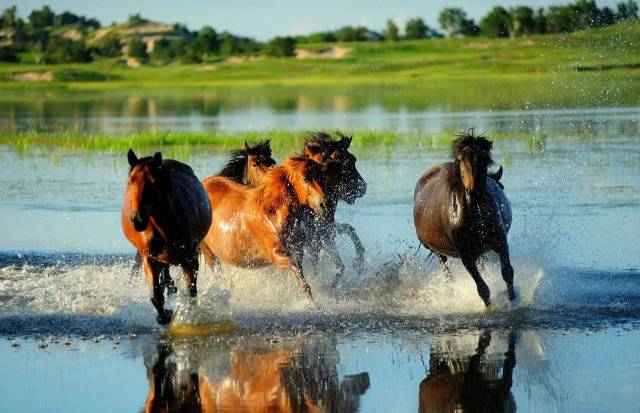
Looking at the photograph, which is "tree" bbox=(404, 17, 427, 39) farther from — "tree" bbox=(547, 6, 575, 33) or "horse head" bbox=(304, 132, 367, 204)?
"horse head" bbox=(304, 132, 367, 204)

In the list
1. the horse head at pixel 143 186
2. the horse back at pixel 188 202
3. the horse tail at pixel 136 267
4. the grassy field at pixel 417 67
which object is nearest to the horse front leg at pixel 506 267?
the horse back at pixel 188 202

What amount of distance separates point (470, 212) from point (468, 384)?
345cm

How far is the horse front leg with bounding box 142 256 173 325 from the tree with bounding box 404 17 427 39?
130 meters

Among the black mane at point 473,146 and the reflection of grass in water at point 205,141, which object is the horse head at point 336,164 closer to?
the black mane at point 473,146

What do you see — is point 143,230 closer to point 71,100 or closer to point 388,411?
point 388,411

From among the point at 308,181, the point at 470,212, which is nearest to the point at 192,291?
the point at 308,181

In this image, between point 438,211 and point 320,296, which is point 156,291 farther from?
point 438,211

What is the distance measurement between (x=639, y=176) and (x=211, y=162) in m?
8.93

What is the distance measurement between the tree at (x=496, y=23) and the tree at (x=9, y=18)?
79.2 metres

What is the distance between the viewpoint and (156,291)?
10.3 metres

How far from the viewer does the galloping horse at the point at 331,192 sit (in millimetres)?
12250

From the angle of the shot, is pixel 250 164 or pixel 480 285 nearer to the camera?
pixel 480 285

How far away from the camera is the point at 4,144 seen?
31.7 m

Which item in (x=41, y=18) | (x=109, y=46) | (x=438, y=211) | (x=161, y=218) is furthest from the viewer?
(x=41, y=18)
